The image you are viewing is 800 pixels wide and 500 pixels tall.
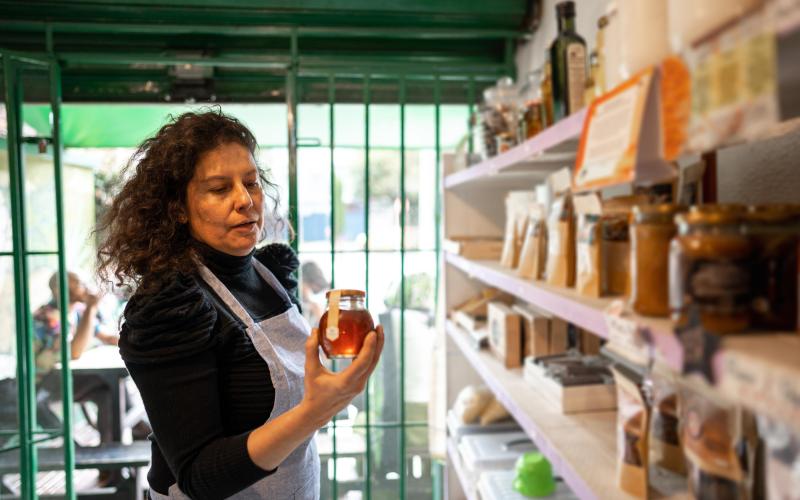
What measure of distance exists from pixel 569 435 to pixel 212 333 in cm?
88

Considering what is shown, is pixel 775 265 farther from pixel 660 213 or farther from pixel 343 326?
pixel 343 326

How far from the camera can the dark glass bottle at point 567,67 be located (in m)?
1.33

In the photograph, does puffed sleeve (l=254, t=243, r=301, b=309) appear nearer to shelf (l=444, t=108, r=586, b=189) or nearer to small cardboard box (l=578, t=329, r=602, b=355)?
shelf (l=444, t=108, r=586, b=189)

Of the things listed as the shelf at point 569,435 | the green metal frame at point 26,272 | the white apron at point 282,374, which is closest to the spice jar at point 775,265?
the shelf at point 569,435

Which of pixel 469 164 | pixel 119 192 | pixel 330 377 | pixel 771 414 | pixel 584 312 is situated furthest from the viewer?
pixel 469 164

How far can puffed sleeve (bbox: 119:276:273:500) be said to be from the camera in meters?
1.22

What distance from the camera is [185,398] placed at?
49.0 inches

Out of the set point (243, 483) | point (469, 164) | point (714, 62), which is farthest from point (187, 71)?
point (714, 62)

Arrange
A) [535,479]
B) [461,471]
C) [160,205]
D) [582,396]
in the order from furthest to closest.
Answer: [461,471]
[535,479]
[582,396]
[160,205]

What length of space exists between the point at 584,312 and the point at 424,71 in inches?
90.4

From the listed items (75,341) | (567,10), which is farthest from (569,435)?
(75,341)

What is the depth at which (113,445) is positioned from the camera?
3799 mm

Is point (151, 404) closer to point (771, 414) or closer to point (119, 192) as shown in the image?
point (119, 192)

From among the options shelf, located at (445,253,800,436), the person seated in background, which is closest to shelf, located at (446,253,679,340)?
shelf, located at (445,253,800,436)
